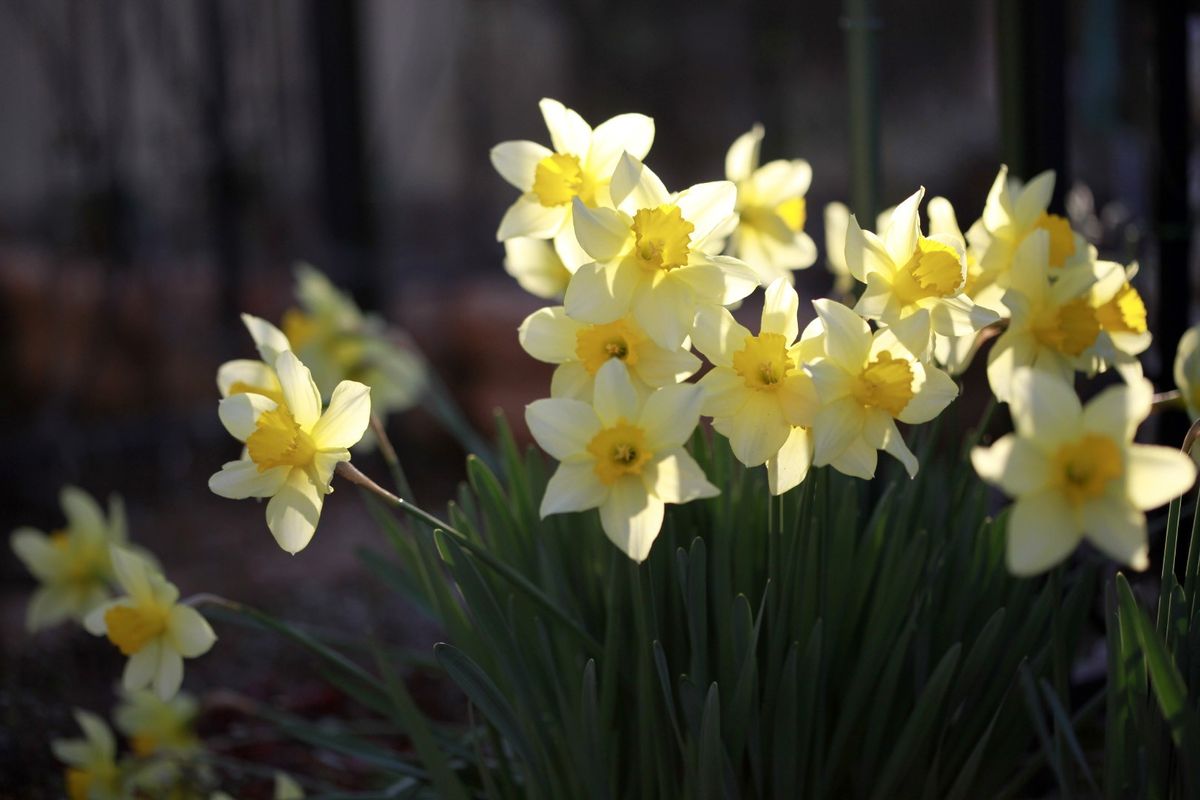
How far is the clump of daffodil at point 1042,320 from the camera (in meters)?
1.00

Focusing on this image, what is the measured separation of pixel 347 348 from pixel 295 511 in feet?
2.91

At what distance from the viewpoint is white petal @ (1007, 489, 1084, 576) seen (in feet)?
2.42

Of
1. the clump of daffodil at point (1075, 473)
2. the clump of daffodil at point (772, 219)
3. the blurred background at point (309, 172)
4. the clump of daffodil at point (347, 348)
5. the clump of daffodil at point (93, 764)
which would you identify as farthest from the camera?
the blurred background at point (309, 172)

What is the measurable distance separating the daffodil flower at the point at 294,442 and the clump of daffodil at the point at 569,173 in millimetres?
227

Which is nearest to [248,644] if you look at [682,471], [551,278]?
[551,278]

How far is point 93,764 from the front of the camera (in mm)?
1493

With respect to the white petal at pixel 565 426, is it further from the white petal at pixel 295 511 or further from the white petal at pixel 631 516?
the white petal at pixel 295 511

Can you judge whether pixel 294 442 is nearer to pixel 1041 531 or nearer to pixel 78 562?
pixel 1041 531

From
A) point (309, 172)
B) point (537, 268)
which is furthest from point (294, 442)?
point (309, 172)

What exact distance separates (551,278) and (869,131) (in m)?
0.41

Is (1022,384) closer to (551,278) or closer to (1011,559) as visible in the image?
(1011,559)

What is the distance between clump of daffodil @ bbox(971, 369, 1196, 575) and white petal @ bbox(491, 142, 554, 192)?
0.52 m

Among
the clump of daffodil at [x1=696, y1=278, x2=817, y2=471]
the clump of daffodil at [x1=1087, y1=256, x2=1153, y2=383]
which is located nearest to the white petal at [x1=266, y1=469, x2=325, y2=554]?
the clump of daffodil at [x1=696, y1=278, x2=817, y2=471]

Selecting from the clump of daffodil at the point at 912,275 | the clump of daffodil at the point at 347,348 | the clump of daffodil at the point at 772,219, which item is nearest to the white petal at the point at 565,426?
the clump of daffodil at the point at 912,275
